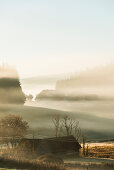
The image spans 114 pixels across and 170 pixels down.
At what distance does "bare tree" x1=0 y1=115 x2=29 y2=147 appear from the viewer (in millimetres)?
109625

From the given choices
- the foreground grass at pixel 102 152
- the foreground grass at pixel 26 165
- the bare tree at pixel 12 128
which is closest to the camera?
the foreground grass at pixel 26 165

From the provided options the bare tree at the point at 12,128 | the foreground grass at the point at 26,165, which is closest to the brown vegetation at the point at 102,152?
the bare tree at the point at 12,128

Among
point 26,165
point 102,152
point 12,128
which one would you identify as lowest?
point 26,165

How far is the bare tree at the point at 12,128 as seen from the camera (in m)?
110

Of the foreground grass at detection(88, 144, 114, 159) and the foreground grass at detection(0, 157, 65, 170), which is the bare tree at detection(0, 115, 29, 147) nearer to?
the foreground grass at detection(88, 144, 114, 159)

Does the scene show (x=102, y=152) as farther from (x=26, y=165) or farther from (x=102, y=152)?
(x=26, y=165)

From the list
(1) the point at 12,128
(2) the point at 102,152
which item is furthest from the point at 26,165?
(2) the point at 102,152

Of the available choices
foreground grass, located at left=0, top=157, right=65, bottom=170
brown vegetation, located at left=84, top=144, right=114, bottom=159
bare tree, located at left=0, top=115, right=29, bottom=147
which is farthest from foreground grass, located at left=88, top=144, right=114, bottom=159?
foreground grass, located at left=0, top=157, right=65, bottom=170

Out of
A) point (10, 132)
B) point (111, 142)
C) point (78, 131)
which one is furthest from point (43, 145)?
point (111, 142)

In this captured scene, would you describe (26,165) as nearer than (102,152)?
Yes

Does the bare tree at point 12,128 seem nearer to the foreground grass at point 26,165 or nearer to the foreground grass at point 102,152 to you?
the foreground grass at point 102,152

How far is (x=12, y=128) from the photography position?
11125cm

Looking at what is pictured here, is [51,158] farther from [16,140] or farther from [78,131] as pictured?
[78,131]

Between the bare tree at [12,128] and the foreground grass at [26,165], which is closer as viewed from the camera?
the foreground grass at [26,165]
